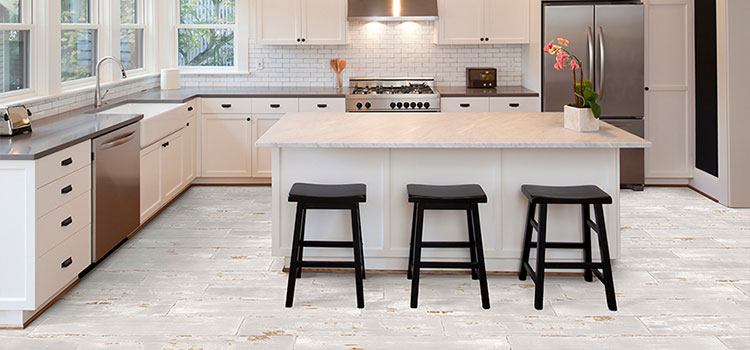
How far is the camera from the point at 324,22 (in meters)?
7.11

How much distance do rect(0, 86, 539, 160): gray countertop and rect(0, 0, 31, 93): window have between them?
296 millimetres

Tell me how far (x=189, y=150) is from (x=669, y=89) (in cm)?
452

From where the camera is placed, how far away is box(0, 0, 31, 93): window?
4477 millimetres

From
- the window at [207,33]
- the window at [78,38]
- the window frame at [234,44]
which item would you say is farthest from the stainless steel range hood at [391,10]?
the window at [78,38]

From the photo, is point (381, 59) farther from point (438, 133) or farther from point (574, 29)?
point (438, 133)

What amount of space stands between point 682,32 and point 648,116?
832 millimetres

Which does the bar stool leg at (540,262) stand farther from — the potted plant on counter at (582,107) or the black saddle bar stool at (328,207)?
the black saddle bar stool at (328,207)

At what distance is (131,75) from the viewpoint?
6.74 meters

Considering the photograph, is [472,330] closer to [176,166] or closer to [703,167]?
[176,166]

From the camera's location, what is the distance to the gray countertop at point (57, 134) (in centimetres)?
339

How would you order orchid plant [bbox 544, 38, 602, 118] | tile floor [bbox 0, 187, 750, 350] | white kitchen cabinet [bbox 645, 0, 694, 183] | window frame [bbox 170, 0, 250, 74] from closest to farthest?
tile floor [bbox 0, 187, 750, 350] < orchid plant [bbox 544, 38, 602, 118] < white kitchen cabinet [bbox 645, 0, 694, 183] < window frame [bbox 170, 0, 250, 74]

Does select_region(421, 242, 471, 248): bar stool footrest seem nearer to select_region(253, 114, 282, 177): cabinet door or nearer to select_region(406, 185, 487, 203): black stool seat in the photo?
select_region(406, 185, 487, 203): black stool seat

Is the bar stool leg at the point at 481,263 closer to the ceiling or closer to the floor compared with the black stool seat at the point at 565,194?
closer to the floor

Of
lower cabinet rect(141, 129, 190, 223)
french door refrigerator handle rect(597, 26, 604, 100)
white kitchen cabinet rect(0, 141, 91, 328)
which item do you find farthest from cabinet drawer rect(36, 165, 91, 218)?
french door refrigerator handle rect(597, 26, 604, 100)
